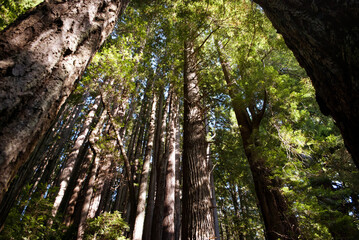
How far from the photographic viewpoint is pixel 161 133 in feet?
28.1

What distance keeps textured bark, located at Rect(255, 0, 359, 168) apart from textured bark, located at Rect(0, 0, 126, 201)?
1783 mm

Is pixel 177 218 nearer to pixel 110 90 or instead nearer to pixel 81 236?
pixel 81 236

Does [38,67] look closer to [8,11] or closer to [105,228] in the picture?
[8,11]

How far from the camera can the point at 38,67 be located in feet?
3.40

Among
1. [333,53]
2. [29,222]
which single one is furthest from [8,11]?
[333,53]

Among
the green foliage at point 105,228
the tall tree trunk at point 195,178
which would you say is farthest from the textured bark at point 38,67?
the green foliage at point 105,228

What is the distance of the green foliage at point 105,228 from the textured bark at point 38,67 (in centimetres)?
520

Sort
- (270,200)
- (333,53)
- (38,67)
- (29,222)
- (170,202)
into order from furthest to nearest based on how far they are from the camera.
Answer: (170,202)
(29,222)
(270,200)
(333,53)
(38,67)

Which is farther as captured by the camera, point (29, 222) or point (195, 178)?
Answer: point (29, 222)

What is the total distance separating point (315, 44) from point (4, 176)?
2.16 meters

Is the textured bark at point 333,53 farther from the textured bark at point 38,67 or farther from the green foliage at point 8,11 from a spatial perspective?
the green foliage at point 8,11

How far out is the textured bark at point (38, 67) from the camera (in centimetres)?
84

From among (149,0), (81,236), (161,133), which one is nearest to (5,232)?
(81,236)

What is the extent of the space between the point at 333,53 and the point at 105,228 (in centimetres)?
608
